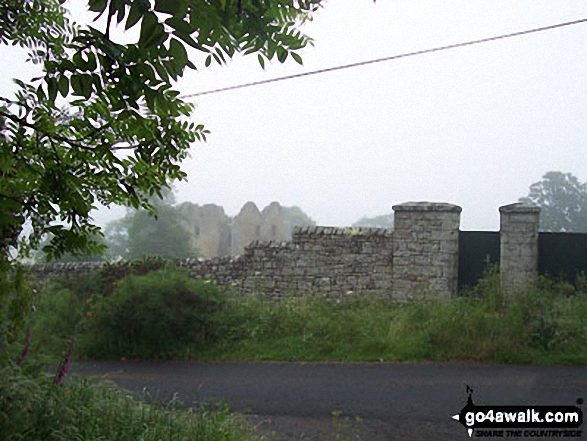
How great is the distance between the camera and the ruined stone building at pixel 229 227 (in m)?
31.9

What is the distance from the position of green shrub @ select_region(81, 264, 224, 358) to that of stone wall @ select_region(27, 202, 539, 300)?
2.97 m

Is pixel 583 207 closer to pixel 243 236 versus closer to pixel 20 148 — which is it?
pixel 243 236

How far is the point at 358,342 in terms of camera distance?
9.82 metres

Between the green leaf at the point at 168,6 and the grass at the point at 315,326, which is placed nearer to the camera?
the green leaf at the point at 168,6

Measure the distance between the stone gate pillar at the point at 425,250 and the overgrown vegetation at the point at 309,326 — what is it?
91 centimetres

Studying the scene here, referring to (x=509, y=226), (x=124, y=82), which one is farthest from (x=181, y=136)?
(x=509, y=226)

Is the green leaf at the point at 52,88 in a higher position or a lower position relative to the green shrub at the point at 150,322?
higher

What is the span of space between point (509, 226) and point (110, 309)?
25.8ft

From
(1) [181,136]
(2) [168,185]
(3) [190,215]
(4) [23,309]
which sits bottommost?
(4) [23,309]

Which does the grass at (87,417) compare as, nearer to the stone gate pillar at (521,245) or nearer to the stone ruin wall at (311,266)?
the stone ruin wall at (311,266)

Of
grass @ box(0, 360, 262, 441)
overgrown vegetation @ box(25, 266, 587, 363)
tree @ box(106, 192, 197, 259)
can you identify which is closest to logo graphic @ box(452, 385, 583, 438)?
grass @ box(0, 360, 262, 441)

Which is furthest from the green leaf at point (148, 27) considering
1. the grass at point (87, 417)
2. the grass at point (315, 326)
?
the grass at point (315, 326)

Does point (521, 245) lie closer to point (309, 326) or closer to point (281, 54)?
point (309, 326)

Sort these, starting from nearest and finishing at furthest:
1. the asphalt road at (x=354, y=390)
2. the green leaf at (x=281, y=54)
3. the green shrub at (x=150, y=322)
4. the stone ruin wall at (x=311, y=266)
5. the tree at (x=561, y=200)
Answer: the green leaf at (x=281, y=54) → the asphalt road at (x=354, y=390) → the green shrub at (x=150, y=322) → the stone ruin wall at (x=311, y=266) → the tree at (x=561, y=200)
